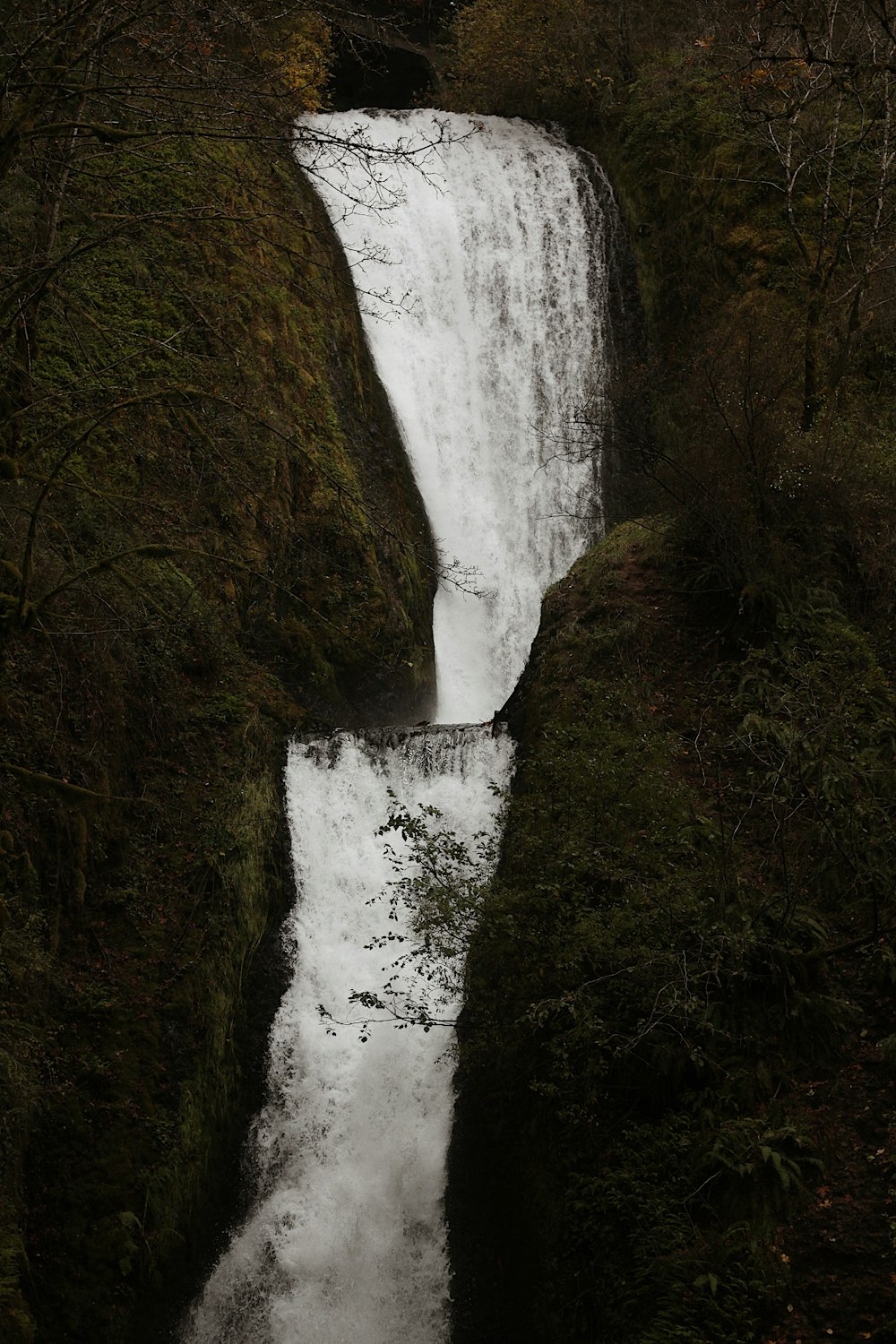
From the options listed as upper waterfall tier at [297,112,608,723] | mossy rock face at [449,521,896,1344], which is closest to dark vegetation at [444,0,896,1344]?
mossy rock face at [449,521,896,1344]

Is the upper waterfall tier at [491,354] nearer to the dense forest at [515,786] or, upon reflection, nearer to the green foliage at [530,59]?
the dense forest at [515,786]

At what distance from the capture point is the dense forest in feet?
23.7

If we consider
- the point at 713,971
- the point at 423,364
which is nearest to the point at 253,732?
the point at 713,971

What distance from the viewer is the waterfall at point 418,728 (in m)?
9.57

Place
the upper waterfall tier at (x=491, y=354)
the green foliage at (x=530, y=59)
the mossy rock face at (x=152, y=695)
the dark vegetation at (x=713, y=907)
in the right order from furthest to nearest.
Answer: the green foliage at (x=530, y=59) < the upper waterfall tier at (x=491, y=354) < the mossy rock face at (x=152, y=695) < the dark vegetation at (x=713, y=907)

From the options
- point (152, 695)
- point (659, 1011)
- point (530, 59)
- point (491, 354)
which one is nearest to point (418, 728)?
point (152, 695)

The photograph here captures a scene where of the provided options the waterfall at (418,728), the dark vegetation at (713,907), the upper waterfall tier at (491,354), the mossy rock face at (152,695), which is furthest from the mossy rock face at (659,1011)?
the upper waterfall tier at (491,354)

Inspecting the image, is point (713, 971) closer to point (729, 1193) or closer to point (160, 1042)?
point (729, 1193)

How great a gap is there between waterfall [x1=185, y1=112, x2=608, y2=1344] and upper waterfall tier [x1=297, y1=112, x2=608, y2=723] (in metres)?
0.03

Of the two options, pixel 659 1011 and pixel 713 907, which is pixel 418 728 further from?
pixel 659 1011

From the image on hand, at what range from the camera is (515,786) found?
11.7 m

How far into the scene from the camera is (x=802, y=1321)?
6.74m

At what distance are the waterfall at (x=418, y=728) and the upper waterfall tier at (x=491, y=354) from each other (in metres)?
0.03

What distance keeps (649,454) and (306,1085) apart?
7592 mm
